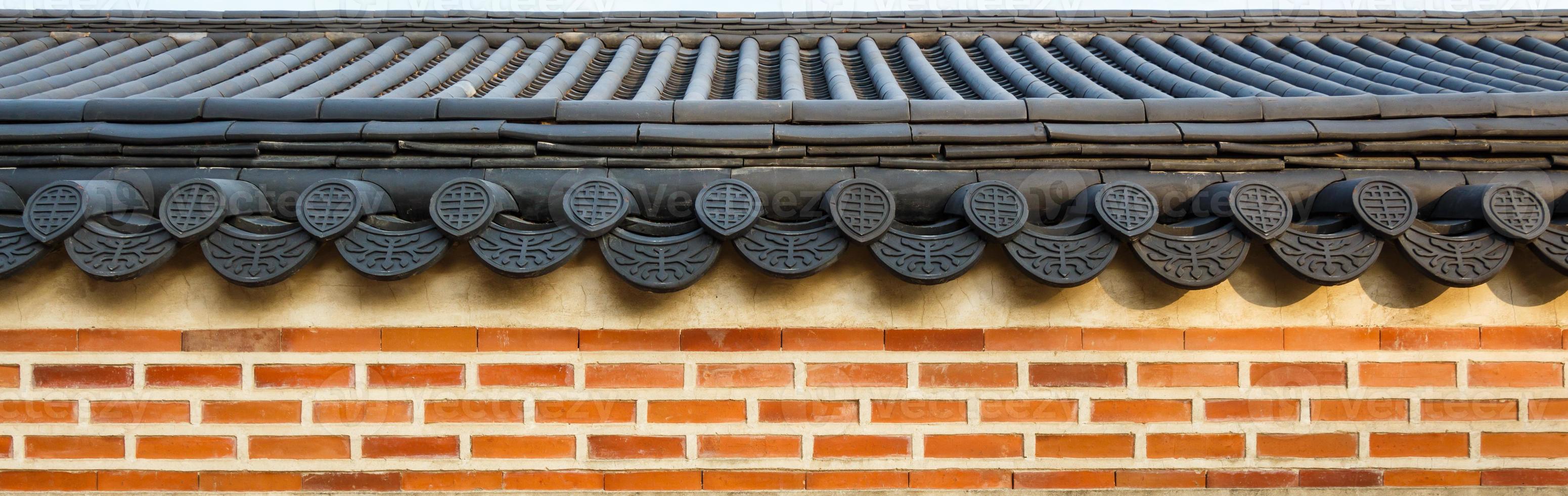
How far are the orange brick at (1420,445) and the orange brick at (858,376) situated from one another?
1361mm

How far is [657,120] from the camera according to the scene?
6.85 feet

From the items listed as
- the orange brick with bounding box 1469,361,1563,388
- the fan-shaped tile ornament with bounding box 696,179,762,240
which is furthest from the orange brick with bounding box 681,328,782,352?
the orange brick with bounding box 1469,361,1563,388

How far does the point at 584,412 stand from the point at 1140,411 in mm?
1566

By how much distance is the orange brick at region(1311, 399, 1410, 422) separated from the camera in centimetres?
225

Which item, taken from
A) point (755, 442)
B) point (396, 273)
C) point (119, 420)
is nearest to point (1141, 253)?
point (755, 442)

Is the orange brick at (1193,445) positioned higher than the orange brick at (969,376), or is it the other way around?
the orange brick at (969,376)

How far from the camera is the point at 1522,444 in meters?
2.27

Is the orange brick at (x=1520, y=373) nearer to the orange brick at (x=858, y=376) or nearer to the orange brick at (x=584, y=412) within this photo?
the orange brick at (x=858, y=376)

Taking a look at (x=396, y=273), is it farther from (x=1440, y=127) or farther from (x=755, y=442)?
(x=1440, y=127)

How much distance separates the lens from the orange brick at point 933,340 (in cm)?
222

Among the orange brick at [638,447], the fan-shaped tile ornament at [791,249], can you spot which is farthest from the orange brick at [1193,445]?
the orange brick at [638,447]

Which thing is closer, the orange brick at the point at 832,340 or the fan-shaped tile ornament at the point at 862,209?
A: the fan-shaped tile ornament at the point at 862,209

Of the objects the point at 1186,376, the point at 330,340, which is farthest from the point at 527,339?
the point at 1186,376

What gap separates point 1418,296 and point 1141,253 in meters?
1.02
